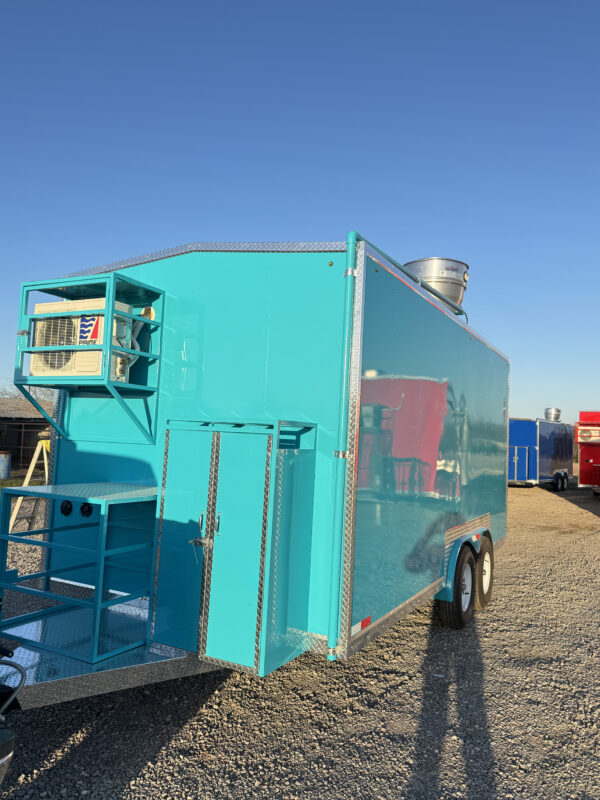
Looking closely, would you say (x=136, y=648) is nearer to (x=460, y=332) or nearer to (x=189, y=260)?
(x=189, y=260)

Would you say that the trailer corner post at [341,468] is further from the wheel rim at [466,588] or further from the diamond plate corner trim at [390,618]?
the wheel rim at [466,588]

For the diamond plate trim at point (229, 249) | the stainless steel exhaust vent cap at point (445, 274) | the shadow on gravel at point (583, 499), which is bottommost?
the shadow on gravel at point (583, 499)

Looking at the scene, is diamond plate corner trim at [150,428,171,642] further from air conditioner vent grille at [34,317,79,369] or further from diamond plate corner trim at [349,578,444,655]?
diamond plate corner trim at [349,578,444,655]

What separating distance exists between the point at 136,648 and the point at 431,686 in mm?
2329

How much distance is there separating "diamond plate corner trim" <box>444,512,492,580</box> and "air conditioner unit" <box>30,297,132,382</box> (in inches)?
123

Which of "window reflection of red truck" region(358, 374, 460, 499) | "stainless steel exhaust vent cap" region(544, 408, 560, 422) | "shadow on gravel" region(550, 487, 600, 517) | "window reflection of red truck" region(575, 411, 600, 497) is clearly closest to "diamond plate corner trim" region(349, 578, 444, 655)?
"window reflection of red truck" region(358, 374, 460, 499)

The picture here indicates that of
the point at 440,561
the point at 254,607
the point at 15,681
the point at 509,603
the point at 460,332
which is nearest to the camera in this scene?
the point at 15,681

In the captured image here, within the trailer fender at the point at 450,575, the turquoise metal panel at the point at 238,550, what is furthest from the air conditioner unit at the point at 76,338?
the trailer fender at the point at 450,575

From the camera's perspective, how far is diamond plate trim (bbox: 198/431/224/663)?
329 cm

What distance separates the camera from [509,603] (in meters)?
6.73

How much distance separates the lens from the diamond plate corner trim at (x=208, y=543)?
329cm

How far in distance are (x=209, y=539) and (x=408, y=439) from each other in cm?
164

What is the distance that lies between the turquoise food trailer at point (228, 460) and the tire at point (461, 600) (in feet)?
2.81

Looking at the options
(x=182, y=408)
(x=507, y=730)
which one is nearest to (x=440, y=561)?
(x=507, y=730)
